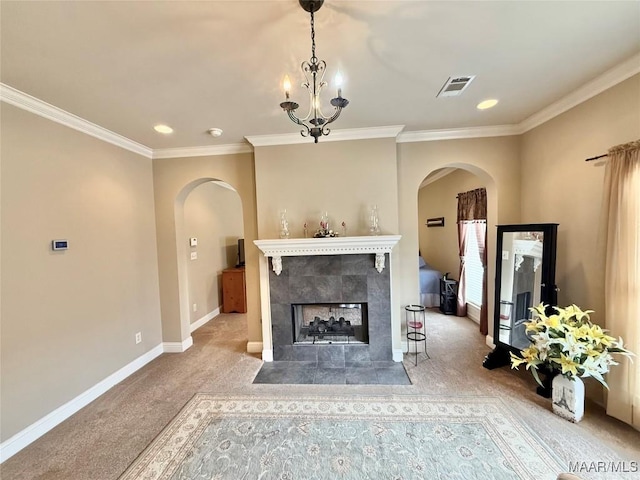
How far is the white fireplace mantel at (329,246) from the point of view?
2.95m

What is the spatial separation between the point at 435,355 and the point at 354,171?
2469mm

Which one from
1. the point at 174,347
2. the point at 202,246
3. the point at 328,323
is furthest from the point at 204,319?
the point at 328,323

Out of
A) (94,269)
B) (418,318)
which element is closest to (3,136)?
(94,269)

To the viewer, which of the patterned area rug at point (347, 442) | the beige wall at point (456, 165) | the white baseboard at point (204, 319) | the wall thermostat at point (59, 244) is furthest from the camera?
the white baseboard at point (204, 319)

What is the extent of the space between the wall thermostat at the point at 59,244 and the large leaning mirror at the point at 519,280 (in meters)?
4.36

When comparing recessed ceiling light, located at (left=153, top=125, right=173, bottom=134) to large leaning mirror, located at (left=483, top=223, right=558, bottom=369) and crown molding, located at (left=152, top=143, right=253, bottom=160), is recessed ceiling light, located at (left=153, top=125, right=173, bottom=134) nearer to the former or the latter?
crown molding, located at (left=152, top=143, right=253, bottom=160)

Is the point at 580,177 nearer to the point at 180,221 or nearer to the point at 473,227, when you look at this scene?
the point at 473,227

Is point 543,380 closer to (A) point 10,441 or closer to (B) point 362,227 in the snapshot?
(B) point 362,227

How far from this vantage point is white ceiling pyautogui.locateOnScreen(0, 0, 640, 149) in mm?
1414

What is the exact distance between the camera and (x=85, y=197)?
2.62 m

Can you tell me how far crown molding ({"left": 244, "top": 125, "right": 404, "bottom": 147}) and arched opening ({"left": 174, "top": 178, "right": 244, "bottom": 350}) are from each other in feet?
3.31

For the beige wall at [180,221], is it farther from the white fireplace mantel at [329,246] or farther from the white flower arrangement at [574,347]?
the white flower arrangement at [574,347]

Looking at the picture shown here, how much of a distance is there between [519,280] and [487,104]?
185 centimetres

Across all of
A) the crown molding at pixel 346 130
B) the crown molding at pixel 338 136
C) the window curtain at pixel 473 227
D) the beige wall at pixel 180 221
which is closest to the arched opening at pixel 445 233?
the window curtain at pixel 473 227
